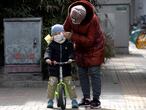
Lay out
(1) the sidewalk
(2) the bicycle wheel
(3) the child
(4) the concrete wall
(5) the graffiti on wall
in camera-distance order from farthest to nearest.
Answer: (4) the concrete wall
(5) the graffiti on wall
(1) the sidewalk
(3) the child
(2) the bicycle wheel

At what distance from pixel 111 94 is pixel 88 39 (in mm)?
2352

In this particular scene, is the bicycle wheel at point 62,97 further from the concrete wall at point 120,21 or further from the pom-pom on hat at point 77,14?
the concrete wall at point 120,21

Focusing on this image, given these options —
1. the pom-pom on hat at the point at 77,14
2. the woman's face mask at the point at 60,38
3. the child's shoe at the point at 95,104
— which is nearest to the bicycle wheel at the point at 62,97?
the child's shoe at the point at 95,104

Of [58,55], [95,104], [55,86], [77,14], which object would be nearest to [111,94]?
[95,104]

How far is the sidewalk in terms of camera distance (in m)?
9.93

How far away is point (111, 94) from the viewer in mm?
11289

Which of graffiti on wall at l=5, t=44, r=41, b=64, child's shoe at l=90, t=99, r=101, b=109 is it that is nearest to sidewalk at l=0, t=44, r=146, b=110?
child's shoe at l=90, t=99, r=101, b=109

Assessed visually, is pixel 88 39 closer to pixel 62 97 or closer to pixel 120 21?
pixel 62 97

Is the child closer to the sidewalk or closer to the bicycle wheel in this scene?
the bicycle wheel

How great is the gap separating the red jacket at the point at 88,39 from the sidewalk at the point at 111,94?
86 centimetres

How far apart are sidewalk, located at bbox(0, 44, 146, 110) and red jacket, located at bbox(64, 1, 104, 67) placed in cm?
86

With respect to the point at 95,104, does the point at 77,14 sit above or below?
above

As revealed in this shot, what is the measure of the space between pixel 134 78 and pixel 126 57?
22.6 ft

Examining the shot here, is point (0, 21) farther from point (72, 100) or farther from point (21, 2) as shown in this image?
point (72, 100)
